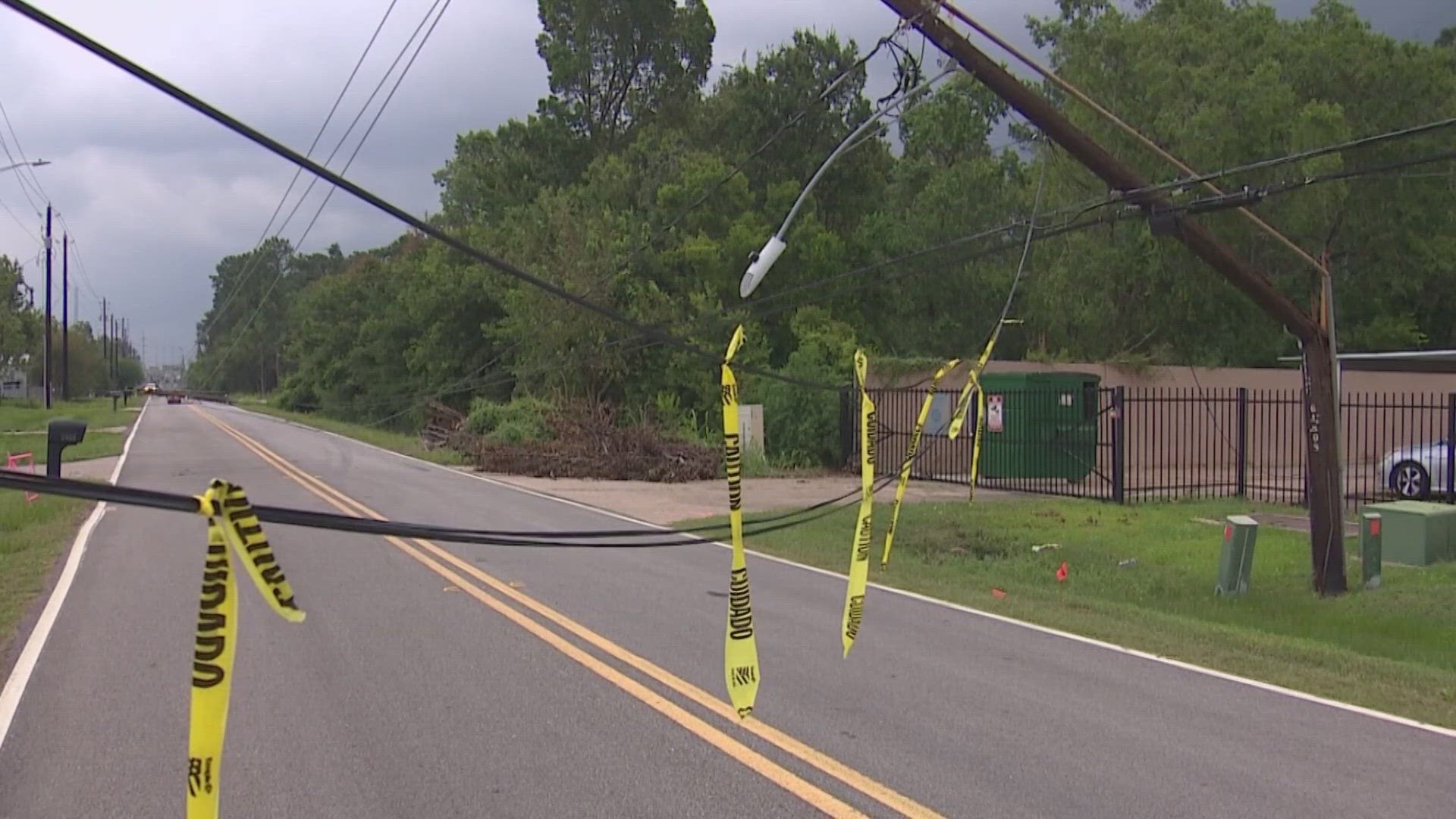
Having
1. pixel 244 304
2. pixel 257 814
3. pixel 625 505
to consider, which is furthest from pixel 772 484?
pixel 244 304

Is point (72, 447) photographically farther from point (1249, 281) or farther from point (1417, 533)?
point (1417, 533)

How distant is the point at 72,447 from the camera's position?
30.5m

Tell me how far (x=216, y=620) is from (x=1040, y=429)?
21422mm

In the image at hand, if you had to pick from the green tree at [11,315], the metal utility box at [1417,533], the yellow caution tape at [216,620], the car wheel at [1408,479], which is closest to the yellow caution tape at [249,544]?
the yellow caution tape at [216,620]

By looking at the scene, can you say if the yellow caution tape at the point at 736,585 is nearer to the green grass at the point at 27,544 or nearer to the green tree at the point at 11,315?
the green grass at the point at 27,544

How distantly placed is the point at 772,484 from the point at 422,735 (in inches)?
713

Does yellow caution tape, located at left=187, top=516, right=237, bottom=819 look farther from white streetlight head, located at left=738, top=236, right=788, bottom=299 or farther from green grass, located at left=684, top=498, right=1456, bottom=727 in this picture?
green grass, located at left=684, top=498, right=1456, bottom=727

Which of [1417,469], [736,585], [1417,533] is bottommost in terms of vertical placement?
[1417,533]

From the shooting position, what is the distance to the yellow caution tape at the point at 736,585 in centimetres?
501

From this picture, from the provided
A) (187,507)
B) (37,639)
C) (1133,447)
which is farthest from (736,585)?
(1133,447)

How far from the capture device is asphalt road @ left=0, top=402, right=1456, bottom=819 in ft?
17.4

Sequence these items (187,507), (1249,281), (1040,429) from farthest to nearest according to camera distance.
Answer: (1040,429) → (1249,281) → (187,507)

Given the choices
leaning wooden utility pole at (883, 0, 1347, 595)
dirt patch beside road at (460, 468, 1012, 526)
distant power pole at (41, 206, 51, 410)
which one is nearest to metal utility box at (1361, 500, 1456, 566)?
leaning wooden utility pole at (883, 0, 1347, 595)

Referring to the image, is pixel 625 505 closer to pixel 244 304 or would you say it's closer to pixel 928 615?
pixel 928 615
